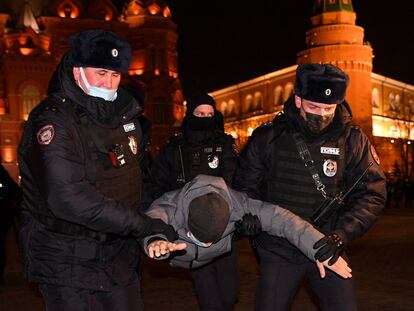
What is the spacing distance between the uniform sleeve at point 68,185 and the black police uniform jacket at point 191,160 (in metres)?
2.61

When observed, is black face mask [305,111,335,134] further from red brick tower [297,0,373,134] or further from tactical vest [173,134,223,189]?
red brick tower [297,0,373,134]

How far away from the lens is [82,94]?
3729 millimetres

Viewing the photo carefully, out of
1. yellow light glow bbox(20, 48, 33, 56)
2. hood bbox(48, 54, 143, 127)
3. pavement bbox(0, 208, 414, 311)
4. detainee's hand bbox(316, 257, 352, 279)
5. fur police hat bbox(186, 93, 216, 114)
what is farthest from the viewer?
yellow light glow bbox(20, 48, 33, 56)

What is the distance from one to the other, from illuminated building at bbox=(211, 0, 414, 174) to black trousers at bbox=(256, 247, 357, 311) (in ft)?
211

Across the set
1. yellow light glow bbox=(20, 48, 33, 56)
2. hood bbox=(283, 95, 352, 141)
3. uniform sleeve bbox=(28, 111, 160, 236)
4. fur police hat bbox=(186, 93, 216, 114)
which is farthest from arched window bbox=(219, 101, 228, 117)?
uniform sleeve bbox=(28, 111, 160, 236)

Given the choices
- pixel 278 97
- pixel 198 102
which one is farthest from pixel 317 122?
pixel 278 97

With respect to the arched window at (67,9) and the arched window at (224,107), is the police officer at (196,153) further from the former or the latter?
the arched window at (224,107)

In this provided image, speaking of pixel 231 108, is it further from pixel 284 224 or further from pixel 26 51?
pixel 284 224

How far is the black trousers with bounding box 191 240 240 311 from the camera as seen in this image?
223 inches

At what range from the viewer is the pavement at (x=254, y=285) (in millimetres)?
7461

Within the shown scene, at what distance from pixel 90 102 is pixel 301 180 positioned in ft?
5.39

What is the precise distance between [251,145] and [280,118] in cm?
29

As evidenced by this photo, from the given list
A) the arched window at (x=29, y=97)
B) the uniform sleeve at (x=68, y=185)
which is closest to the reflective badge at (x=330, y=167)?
the uniform sleeve at (x=68, y=185)

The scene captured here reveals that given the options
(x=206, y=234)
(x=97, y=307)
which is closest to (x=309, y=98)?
(x=206, y=234)
